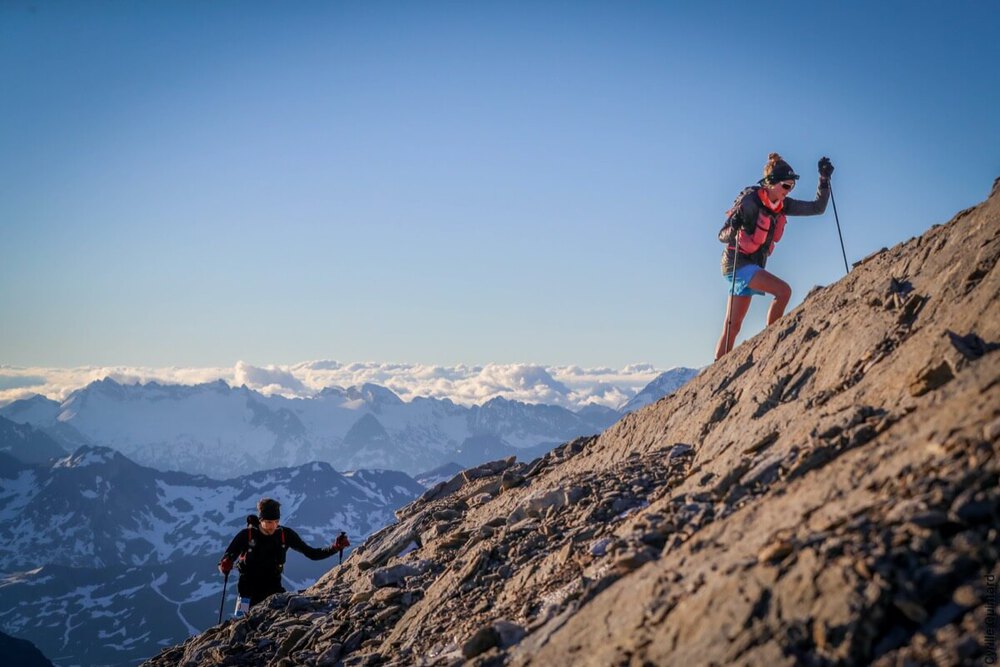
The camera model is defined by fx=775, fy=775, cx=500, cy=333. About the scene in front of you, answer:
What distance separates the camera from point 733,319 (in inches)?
614

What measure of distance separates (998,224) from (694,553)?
6.06 m

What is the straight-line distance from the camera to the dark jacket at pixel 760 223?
1523cm

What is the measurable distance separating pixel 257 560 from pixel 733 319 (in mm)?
10391

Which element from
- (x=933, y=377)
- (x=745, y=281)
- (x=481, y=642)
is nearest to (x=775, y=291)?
(x=745, y=281)

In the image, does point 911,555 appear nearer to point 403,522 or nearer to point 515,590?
point 515,590

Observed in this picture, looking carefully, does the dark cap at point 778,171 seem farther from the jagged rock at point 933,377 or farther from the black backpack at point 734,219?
the jagged rock at point 933,377

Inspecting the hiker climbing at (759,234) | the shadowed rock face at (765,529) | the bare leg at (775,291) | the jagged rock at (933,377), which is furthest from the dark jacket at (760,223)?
the jagged rock at (933,377)

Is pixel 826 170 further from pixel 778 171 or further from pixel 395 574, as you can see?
pixel 395 574

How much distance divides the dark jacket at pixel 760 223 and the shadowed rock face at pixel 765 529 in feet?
5.24

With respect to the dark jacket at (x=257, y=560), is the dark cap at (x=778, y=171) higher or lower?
higher

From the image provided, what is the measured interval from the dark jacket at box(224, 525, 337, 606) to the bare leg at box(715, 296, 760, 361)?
28.9ft

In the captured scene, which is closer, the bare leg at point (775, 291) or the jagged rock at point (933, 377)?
the jagged rock at point (933, 377)

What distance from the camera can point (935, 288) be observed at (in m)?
10.0

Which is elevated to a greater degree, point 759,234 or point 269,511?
point 759,234
